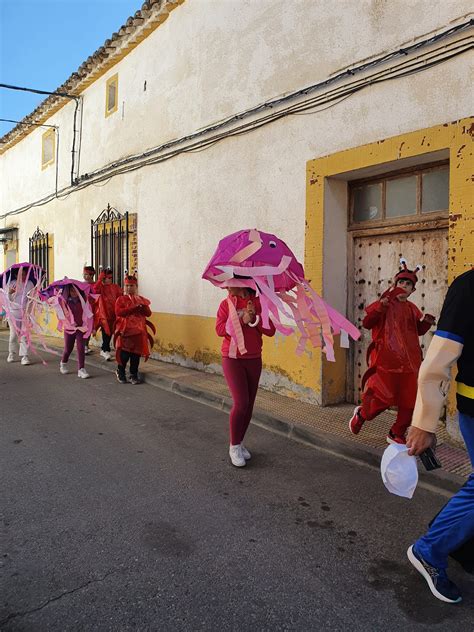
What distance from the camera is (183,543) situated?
290 centimetres

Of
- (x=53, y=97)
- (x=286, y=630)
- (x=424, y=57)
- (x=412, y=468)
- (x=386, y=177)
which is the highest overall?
(x=53, y=97)

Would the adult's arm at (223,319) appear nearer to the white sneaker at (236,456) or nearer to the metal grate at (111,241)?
the white sneaker at (236,456)

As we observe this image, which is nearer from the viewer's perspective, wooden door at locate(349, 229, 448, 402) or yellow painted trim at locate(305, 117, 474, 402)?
yellow painted trim at locate(305, 117, 474, 402)

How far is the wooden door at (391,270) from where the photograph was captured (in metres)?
5.08

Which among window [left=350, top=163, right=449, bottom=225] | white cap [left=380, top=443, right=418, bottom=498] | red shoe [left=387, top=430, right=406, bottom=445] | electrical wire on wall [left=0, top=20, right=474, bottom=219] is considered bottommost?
red shoe [left=387, top=430, right=406, bottom=445]

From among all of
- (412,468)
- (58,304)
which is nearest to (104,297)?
(58,304)

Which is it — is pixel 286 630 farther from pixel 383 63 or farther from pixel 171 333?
pixel 171 333

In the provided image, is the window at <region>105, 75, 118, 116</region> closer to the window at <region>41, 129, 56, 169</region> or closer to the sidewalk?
the window at <region>41, 129, 56, 169</region>

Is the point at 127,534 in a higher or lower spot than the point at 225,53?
lower

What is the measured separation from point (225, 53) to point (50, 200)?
27.6ft

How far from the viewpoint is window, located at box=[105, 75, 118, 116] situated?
11.0m

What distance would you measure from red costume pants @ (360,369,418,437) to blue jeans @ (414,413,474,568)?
2.01 meters

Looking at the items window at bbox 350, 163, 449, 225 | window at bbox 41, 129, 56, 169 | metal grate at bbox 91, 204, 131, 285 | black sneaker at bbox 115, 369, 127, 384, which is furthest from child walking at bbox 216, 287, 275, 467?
window at bbox 41, 129, 56, 169

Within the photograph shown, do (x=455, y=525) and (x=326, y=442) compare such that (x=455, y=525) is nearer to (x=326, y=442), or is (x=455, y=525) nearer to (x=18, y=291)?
(x=326, y=442)
